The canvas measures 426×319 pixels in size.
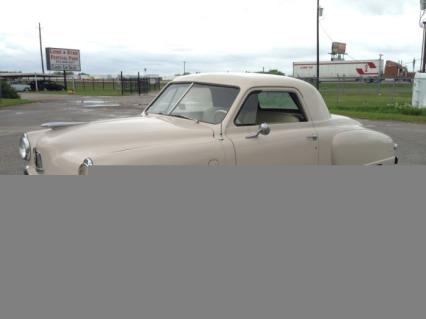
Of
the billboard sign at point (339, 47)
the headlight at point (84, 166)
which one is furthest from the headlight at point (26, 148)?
the billboard sign at point (339, 47)

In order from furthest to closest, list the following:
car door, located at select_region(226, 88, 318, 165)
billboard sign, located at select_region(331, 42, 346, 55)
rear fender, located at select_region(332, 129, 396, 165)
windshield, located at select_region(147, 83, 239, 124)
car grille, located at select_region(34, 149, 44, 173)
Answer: billboard sign, located at select_region(331, 42, 346, 55) → rear fender, located at select_region(332, 129, 396, 165) → windshield, located at select_region(147, 83, 239, 124) → car door, located at select_region(226, 88, 318, 165) → car grille, located at select_region(34, 149, 44, 173)

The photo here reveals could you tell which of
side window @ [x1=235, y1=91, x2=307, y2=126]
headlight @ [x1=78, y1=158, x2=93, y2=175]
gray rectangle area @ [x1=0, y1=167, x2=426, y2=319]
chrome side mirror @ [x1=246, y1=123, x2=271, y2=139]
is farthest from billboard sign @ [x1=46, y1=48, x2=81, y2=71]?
gray rectangle area @ [x1=0, y1=167, x2=426, y2=319]

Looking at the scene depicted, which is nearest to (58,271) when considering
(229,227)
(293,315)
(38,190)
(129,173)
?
(38,190)

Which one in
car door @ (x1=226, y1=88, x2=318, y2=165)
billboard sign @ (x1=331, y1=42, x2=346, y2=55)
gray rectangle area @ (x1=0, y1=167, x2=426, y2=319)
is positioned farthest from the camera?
billboard sign @ (x1=331, y1=42, x2=346, y2=55)

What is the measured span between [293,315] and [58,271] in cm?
101

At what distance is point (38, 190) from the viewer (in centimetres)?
178

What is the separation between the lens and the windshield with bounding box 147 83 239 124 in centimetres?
405

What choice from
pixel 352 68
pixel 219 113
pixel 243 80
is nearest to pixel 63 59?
pixel 352 68

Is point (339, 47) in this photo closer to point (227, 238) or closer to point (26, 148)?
point (26, 148)

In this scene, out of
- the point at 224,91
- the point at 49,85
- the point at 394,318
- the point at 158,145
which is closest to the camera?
the point at 394,318

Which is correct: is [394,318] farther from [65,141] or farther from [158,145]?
[65,141]

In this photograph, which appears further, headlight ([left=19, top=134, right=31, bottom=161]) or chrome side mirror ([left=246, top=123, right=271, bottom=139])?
headlight ([left=19, top=134, right=31, bottom=161])

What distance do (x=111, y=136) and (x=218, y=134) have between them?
36.7 inches

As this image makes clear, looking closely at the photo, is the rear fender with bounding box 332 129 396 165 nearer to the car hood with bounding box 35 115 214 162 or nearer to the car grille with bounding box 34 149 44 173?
the car hood with bounding box 35 115 214 162
